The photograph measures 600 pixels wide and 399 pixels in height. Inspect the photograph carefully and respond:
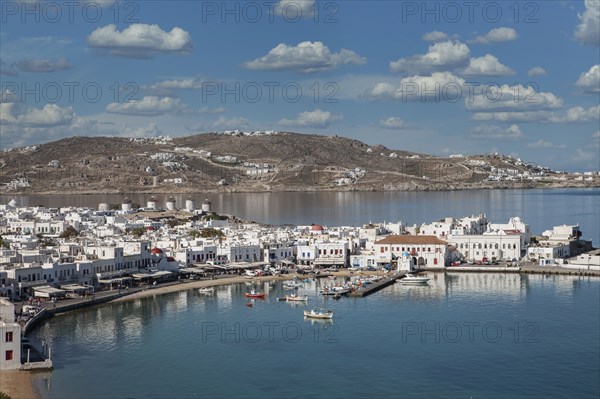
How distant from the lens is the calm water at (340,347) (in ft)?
64.5

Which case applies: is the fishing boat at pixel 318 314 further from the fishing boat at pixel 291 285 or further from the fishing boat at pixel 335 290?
the fishing boat at pixel 291 285

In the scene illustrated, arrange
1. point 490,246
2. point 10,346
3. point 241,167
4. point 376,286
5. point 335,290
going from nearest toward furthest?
1. point 10,346
2. point 335,290
3. point 376,286
4. point 490,246
5. point 241,167

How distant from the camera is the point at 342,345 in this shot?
23.9 metres

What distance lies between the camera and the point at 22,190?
13575 centimetres

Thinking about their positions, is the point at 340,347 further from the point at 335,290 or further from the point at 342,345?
the point at 335,290

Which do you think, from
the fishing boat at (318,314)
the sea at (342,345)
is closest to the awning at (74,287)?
the sea at (342,345)

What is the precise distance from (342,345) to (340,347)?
259 millimetres

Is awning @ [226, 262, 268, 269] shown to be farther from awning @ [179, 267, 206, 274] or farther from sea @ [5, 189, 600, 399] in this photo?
sea @ [5, 189, 600, 399]

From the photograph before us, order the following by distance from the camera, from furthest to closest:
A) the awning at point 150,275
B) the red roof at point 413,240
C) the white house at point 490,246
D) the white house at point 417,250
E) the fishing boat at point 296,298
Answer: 1. the white house at point 490,246
2. the red roof at point 413,240
3. the white house at point 417,250
4. the awning at point 150,275
5. the fishing boat at point 296,298

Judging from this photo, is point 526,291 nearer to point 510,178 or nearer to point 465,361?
point 465,361

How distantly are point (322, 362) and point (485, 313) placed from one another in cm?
835

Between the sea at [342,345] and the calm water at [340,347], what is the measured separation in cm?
5

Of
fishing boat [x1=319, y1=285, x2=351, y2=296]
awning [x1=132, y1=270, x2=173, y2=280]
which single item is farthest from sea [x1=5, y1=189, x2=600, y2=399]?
awning [x1=132, y1=270, x2=173, y2=280]

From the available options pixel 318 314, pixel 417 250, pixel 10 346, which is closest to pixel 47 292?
pixel 10 346
